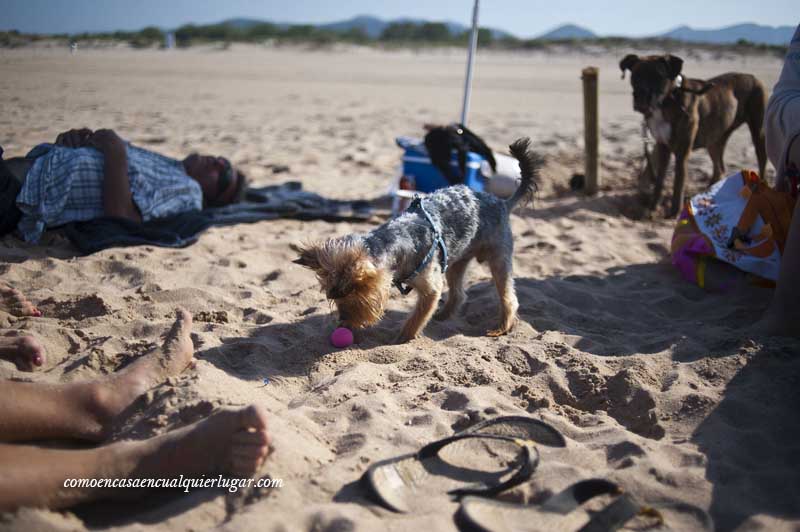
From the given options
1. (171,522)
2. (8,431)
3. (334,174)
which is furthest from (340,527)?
(334,174)

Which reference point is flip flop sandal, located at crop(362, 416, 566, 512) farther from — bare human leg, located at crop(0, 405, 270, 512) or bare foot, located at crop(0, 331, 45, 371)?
bare foot, located at crop(0, 331, 45, 371)

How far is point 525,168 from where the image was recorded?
4.34 metres

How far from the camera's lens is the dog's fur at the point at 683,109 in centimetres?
627

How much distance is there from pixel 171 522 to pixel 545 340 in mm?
2437

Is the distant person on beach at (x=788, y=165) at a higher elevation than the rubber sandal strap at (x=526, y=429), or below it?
higher

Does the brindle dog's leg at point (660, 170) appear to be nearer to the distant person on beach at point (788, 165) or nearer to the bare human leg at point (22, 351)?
the distant person on beach at point (788, 165)

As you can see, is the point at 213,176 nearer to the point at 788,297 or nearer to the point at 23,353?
the point at 23,353

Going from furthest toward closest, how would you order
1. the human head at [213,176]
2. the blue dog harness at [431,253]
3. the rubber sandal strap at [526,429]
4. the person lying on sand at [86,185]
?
the human head at [213,176] < the person lying on sand at [86,185] < the blue dog harness at [431,253] < the rubber sandal strap at [526,429]

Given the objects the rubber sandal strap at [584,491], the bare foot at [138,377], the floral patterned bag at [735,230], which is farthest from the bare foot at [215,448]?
the floral patterned bag at [735,230]

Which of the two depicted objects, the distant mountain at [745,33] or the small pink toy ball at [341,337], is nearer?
the small pink toy ball at [341,337]

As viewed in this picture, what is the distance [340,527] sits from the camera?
78.0 inches

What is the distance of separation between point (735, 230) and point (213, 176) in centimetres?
485

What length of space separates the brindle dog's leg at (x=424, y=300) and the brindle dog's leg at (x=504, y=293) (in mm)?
476

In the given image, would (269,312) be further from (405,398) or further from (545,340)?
(545,340)
